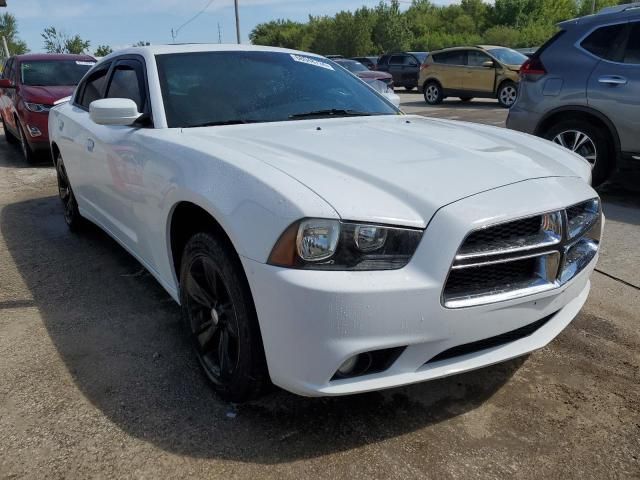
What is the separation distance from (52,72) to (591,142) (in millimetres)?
8320

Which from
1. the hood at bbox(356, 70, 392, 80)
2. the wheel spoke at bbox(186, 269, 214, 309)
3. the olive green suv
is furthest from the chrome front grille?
the hood at bbox(356, 70, 392, 80)

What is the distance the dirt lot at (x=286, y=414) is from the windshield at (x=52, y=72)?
273 inches

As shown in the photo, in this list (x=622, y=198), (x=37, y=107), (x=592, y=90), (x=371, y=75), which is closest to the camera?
(x=592, y=90)

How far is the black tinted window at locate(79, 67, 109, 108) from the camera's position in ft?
13.4

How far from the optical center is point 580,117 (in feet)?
18.3

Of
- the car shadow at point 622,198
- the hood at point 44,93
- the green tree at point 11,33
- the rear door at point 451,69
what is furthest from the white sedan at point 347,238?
the green tree at point 11,33

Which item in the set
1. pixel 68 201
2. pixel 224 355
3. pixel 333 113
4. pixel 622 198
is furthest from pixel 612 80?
pixel 68 201

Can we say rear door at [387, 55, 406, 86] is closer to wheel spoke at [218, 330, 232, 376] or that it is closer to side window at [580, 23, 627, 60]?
side window at [580, 23, 627, 60]

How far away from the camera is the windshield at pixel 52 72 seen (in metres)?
9.06

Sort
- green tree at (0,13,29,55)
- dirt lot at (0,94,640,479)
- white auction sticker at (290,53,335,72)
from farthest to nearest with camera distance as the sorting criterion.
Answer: green tree at (0,13,29,55), white auction sticker at (290,53,335,72), dirt lot at (0,94,640,479)

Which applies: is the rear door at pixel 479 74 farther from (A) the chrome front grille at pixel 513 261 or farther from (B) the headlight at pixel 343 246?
(B) the headlight at pixel 343 246

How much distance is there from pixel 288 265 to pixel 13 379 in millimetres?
1685

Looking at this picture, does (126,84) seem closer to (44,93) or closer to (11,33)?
(44,93)

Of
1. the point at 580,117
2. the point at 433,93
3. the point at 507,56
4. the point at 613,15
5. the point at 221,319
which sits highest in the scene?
the point at 613,15
